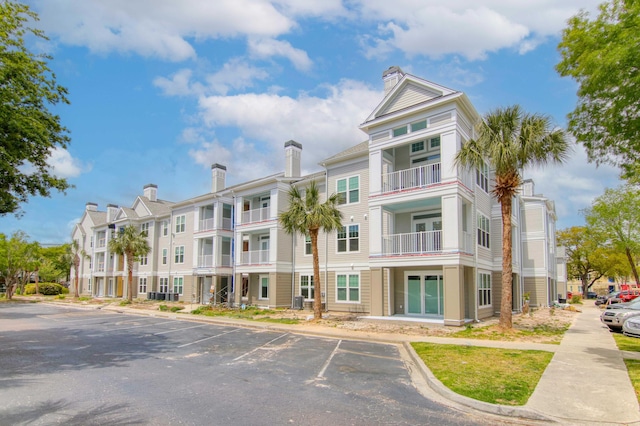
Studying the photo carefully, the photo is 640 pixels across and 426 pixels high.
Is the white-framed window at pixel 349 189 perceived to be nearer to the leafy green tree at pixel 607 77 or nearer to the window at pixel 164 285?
the leafy green tree at pixel 607 77

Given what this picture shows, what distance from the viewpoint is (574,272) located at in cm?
7438

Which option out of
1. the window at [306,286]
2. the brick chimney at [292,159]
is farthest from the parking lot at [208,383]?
the brick chimney at [292,159]

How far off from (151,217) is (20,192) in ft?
100

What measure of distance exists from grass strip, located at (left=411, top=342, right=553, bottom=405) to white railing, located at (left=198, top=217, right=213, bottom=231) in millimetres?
24499

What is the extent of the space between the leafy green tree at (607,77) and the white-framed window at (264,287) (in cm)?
2389

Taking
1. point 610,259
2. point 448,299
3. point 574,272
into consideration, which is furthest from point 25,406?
point 574,272

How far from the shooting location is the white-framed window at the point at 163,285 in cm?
4088

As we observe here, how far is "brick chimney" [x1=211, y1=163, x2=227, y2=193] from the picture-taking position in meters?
38.7

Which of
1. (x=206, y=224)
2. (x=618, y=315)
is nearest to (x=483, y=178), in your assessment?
(x=618, y=315)

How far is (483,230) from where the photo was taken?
24.0 meters

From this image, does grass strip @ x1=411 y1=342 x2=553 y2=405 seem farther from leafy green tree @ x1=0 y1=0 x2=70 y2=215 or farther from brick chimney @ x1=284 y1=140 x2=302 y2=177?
brick chimney @ x1=284 y1=140 x2=302 y2=177

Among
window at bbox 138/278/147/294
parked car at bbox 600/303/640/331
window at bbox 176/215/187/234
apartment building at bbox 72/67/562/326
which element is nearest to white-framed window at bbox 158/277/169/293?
apartment building at bbox 72/67/562/326

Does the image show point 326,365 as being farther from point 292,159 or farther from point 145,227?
point 145,227

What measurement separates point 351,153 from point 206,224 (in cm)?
1571
